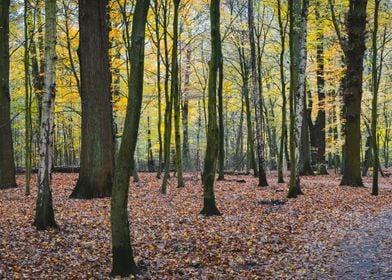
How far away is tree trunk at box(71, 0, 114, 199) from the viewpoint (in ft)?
42.8

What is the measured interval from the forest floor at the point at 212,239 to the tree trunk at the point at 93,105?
874 mm

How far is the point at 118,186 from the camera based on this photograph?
6.18m

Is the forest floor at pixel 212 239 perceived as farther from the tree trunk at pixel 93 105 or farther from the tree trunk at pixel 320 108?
the tree trunk at pixel 320 108

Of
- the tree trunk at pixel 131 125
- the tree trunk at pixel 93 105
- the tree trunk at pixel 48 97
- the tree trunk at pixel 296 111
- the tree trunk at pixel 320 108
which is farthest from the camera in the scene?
the tree trunk at pixel 320 108

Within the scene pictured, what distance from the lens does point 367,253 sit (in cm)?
773

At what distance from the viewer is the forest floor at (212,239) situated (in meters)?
6.91

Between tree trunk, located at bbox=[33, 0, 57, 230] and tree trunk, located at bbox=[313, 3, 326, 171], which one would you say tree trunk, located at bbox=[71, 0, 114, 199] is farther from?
tree trunk, located at bbox=[313, 3, 326, 171]

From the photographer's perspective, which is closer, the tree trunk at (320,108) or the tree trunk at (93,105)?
the tree trunk at (93,105)

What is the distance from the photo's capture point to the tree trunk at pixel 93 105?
514 inches

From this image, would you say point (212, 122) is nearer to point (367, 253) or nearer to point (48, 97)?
point (48, 97)

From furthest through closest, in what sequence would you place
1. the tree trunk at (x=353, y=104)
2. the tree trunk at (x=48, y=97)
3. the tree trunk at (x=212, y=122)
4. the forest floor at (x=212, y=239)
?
the tree trunk at (x=353, y=104)
the tree trunk at (x=212, y=122)
the tree trunk at (x=48, y=97)
the forest floor at (x=212, y=239)

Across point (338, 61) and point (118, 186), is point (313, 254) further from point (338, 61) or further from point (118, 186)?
point (338, 61)

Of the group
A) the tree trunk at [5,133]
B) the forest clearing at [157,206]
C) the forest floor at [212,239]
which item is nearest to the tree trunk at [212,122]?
the forest clearing at [157,206]

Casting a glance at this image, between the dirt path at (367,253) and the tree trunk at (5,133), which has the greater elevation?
the tree trunk at (5,133)
